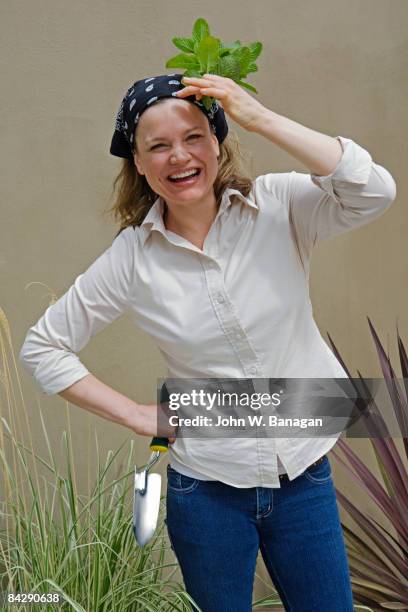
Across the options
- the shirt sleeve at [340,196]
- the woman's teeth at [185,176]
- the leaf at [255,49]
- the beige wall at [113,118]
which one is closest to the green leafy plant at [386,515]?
the beige wall at [113,118]

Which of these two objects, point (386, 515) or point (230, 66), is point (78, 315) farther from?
point (386, 515)

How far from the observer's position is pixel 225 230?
68.9 inches

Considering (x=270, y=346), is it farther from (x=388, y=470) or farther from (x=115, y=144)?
(x=388, y=470)

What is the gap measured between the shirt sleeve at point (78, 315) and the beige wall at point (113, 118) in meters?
1.12

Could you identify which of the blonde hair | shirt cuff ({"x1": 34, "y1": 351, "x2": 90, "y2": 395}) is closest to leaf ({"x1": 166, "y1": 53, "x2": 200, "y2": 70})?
the blonde hair

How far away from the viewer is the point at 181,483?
1.77m

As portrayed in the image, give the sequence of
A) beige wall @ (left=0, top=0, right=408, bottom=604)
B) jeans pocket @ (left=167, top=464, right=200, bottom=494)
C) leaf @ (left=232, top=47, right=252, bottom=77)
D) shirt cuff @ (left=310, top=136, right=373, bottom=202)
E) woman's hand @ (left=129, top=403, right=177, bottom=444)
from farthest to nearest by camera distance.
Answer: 1. beige wall @ (left=0, top=0, right=408, bottom=604)
2. woman's hand @ (left=129, top=403, right=177, bottom=444)
3. jeans pocket @ (left=167, top=464, right=200, bottom=494)
4. leaf @ (left=232, top=47, right=252, bottom=77)
5. shirt cuff @ (left=310, top=136, right=373, bottom=202)

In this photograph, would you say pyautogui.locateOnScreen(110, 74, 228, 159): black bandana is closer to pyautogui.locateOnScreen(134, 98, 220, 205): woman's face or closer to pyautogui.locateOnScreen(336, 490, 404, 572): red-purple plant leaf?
pyautogui.locateOnScreen(134, 98, 220, 205): woman's face

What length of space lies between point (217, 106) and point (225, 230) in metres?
0.25

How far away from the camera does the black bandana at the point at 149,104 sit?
1.67 metres

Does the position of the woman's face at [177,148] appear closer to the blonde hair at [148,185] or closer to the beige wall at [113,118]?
the blonde hair at [148,185]

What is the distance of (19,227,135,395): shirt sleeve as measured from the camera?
1.81 metres

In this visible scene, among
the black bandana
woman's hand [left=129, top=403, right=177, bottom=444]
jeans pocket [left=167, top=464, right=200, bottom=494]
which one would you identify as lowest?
jeans pocket [left=167, top=464, right=200, bottom=494]

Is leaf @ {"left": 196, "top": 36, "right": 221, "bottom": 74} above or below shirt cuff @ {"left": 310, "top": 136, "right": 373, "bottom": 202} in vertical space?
above
